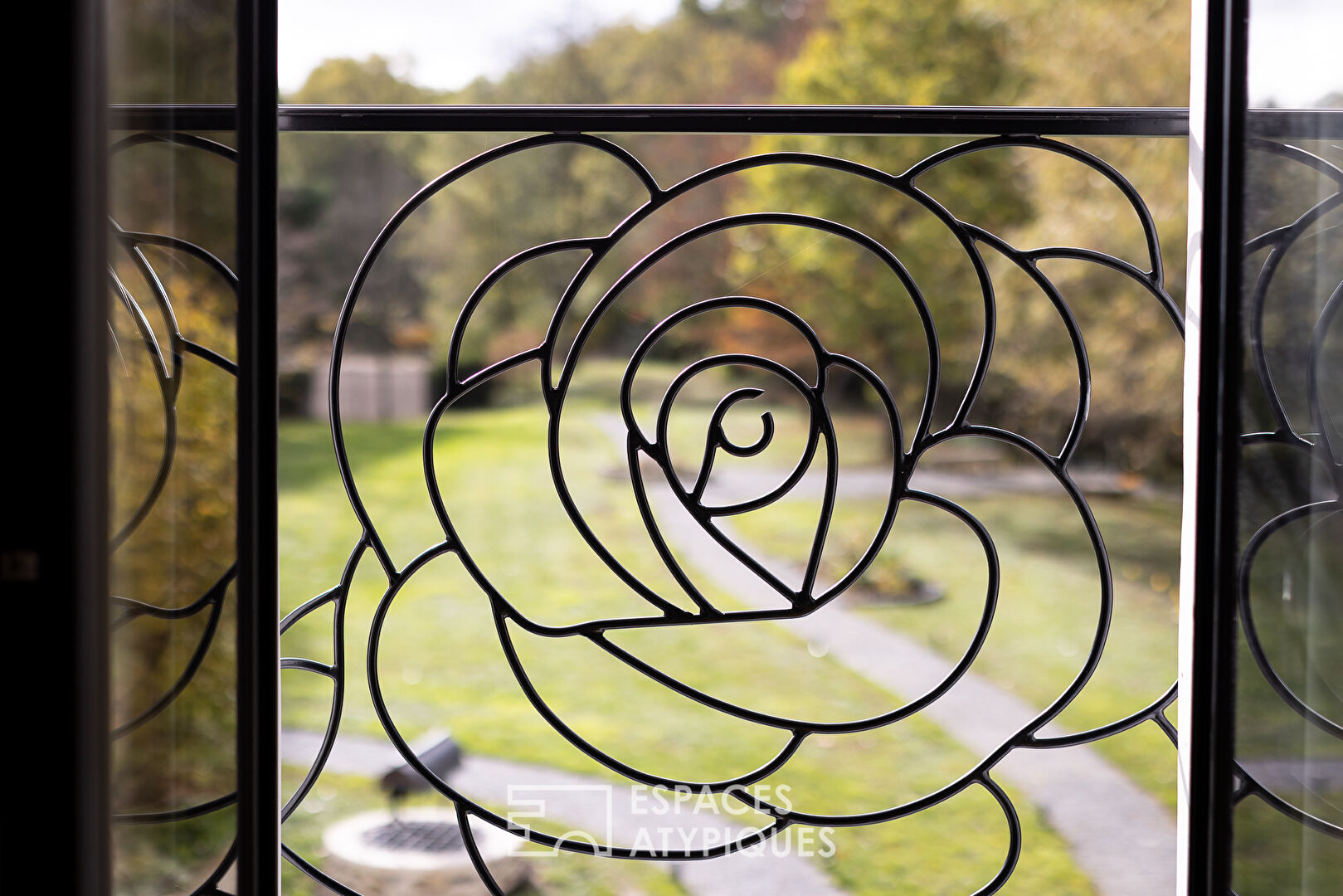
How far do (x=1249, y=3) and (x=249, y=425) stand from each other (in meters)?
0.81

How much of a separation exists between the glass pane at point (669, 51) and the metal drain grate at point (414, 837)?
687 cm

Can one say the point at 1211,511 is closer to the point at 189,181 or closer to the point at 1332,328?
the point at 1332,328

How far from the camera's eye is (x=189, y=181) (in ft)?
2.10

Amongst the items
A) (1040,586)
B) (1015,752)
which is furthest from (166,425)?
(1040,586)

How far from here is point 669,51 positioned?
10.4 meters

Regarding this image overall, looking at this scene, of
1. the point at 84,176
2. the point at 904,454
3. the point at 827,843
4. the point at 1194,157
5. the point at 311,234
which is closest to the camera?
the point at 84,176

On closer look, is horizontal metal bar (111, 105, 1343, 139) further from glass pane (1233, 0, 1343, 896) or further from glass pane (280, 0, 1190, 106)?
glass pane (280, 0, 1190, 106)

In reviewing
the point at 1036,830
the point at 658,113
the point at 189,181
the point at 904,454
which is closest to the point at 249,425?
the point at 189,181

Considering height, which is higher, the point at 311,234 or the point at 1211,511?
the point at 311,234

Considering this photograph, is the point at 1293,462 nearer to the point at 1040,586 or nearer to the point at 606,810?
the point at 606,810

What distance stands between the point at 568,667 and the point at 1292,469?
743cm

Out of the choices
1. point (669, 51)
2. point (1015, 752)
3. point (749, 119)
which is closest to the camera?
point (749, 119)

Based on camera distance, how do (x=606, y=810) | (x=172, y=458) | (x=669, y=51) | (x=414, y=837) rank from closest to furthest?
(x=172, y=458) < (x=414, y=837) < (x=606, y=810) < (x=669, y=51)

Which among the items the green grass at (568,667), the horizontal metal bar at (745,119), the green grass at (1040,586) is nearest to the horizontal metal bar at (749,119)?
the horizontal metal bar at (745,119)
